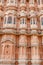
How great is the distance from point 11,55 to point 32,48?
94 cm

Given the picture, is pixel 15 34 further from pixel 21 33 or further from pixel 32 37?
pixel 32 37

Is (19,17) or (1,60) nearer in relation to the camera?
(1,60)

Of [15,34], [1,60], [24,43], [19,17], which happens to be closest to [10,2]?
[19,17]

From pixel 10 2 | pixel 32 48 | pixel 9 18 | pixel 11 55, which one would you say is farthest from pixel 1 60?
pixel 10 2

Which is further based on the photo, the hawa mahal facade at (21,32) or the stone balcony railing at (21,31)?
the stone balcony railing at (21,31)

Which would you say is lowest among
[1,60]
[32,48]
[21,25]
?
[1,60]

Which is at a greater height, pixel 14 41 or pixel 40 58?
pixel 14 41

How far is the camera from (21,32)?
21.7 ft

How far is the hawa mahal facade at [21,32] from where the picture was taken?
6329 mm

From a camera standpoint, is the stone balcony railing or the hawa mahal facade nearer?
the hawa mahal facade

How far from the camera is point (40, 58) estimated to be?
637 cm

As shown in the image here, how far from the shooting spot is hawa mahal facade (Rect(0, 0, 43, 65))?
6.33 meters

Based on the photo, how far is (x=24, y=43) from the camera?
6492 mm

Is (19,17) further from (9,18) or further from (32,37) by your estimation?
(32,37)
